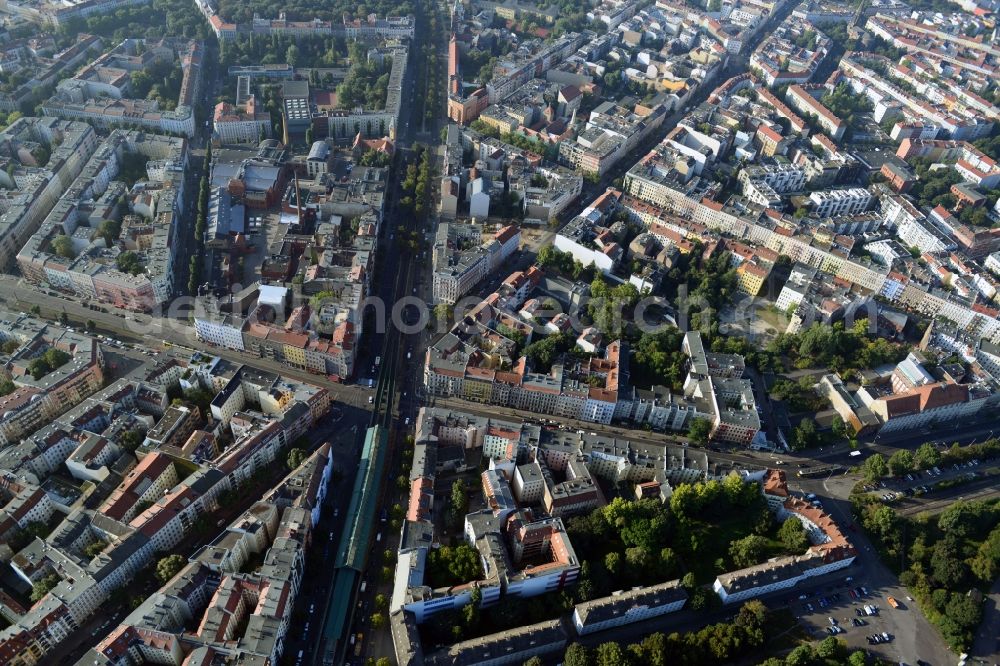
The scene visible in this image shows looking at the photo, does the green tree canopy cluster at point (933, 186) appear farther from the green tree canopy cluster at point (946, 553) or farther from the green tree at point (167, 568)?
the green tree at point (167, 568)

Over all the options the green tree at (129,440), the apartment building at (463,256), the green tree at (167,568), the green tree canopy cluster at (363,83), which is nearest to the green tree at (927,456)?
the apartment building at (463,256)

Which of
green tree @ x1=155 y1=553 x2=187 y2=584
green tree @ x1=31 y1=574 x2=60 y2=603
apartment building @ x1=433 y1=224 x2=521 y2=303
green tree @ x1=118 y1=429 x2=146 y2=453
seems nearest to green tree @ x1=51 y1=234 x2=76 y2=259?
green tree @ x1=118 y1=429 x2=146 y2=453

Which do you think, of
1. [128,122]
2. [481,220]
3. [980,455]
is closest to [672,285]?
[481,220]

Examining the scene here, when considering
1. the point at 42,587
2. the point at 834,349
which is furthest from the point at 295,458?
the point at 834,349

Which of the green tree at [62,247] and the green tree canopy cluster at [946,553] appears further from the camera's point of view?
the green tree at [62,247]

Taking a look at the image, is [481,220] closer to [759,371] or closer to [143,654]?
[759,371]

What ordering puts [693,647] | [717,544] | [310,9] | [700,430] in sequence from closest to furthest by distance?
[693,647] → [717,544] → [700,430] → [310,9]

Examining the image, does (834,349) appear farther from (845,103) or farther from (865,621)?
(845,103)

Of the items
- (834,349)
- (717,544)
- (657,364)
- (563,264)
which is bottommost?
(717,544)
